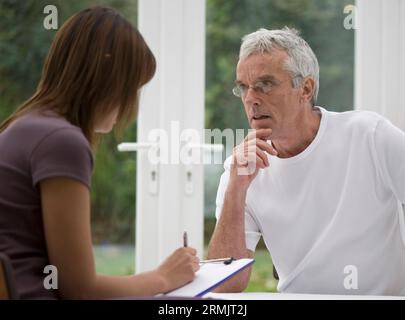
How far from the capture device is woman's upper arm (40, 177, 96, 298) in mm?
1079

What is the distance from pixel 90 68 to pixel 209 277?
500 millimetres

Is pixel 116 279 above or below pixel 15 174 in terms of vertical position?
below

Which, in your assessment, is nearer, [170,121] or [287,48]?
[287,48]

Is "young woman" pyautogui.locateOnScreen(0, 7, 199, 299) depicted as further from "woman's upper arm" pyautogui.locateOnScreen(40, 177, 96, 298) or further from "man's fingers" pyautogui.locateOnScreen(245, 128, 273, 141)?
"man's fingers" pyautogui.locateOnScreen(245, 128, 273, 141)

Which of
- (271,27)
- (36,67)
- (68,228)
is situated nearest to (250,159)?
(68,228)

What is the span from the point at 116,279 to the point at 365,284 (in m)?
0.95

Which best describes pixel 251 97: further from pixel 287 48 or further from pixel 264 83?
pixel 287 48

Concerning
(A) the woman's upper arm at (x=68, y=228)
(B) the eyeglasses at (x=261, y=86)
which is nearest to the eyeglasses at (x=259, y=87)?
(B) the eyeglasses at (x=261, y=86)

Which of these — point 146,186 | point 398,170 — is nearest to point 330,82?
point 146,186

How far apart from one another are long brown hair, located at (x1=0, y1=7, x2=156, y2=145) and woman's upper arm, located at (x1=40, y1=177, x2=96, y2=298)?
173 millimetres

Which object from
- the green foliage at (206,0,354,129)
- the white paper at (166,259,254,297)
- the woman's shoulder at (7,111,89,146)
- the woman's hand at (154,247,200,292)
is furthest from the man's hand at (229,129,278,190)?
the green foliage at (206,0,354,129)

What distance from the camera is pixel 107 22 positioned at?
4.01ft

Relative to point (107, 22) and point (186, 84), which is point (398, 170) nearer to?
point (107, 22)

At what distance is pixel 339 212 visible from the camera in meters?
1.86
